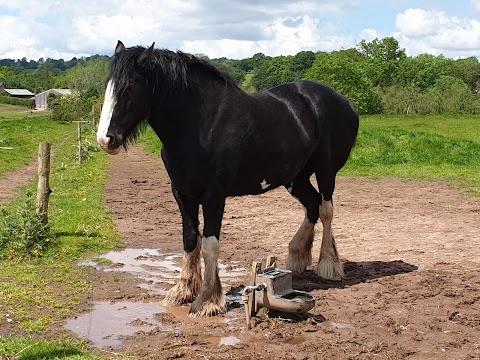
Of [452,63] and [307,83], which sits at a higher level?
[452,63]

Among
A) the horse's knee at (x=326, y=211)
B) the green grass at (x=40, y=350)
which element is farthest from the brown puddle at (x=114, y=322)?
the horse's knee at (x=326, y=211)

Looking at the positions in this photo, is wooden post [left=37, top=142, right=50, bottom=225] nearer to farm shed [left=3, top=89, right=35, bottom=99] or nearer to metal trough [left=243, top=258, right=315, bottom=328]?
metal trough [left=243, top=258, right=315, bottom=328]

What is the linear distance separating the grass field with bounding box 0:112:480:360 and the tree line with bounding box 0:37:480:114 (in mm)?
8128

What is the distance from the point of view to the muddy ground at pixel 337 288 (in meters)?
4.69

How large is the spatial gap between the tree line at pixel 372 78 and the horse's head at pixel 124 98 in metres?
20.5

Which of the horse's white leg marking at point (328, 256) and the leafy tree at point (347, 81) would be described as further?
the leafy tree at point (347, 81)

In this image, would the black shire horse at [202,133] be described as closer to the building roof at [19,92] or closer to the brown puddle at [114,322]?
the brown puddle at [114,322]

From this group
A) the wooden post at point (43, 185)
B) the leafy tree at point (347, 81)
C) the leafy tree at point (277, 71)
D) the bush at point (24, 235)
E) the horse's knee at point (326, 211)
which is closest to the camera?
the horse's knee at point (326, 211)

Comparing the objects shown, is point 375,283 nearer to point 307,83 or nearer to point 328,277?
point 328,277

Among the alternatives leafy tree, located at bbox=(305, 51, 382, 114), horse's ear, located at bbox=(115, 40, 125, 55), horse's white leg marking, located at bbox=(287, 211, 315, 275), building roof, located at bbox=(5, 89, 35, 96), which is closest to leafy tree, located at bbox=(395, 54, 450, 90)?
leafy tree, located at bbox=(305, 51, 382, 114)

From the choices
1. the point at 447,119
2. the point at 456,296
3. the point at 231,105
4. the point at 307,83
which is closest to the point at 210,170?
the point at 231,105

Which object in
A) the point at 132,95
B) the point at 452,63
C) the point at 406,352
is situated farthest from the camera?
the point at 452,63

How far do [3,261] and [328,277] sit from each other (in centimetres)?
391

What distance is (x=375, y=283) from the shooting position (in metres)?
6.50
